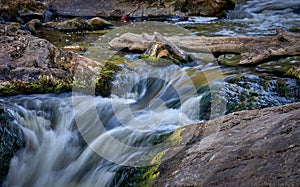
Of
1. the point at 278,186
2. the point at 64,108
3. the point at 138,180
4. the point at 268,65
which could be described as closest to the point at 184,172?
the point at 138,180

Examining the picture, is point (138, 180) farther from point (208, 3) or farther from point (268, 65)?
point (208, 3)

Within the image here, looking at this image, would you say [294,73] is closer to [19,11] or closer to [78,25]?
[78,25]

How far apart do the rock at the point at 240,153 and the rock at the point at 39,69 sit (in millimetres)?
2082

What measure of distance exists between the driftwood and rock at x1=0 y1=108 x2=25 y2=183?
4077 mm

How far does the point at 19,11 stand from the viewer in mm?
13516

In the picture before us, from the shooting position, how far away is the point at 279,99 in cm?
505

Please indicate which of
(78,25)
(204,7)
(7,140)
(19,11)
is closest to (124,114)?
(7,140)

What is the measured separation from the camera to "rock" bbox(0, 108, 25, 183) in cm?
367

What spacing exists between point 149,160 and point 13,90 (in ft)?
7.70

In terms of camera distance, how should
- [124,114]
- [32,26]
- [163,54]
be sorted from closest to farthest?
1. [124,114]
2. [163,54]
3. [32,26]

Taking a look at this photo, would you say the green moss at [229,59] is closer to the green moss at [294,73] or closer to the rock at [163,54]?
the rock at [163,54]

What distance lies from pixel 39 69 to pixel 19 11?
9944mm

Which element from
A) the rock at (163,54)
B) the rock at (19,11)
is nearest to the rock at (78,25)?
the rock at (19,11)

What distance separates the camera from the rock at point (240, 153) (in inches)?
91.6
